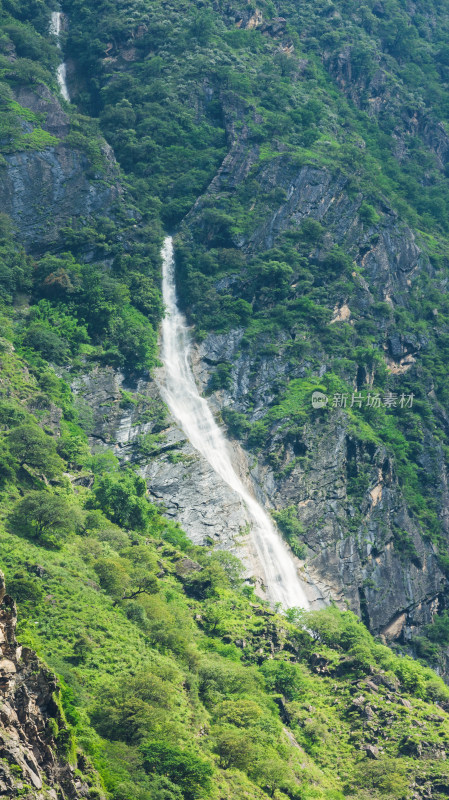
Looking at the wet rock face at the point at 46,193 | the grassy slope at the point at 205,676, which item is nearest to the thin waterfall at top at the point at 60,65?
the wet rock face at the point at 46,193

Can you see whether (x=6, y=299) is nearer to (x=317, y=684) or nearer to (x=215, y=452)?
(x=215, y=452)

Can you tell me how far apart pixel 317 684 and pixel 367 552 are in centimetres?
2270

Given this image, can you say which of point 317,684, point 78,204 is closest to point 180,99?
point 78,204

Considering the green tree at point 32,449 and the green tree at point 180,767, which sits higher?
the green tree at point 180,767

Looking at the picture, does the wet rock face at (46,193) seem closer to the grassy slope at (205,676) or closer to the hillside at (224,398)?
the hillside at (224,398)

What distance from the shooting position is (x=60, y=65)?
360ft

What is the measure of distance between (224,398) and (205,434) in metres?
4.61

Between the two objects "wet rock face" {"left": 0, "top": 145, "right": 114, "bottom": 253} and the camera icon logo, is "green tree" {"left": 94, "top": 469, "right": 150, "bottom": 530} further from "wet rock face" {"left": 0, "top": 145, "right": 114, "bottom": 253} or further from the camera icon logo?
"wet rock face" {"left": 0, "top": 145, "right": 114, "bottom": 253}

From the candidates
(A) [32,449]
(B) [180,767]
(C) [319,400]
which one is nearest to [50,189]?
(C) [319,400]

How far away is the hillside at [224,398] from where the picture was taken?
4278 cm

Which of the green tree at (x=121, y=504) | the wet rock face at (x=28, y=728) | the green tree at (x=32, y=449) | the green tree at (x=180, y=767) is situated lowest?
the green tree at (x=121, y=504)

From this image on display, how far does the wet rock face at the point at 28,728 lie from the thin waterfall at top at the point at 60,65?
9049 cm

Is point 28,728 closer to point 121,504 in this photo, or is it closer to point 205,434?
point 121,504

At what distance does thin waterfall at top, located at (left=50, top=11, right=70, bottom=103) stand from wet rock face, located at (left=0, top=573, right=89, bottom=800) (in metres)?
90.5
